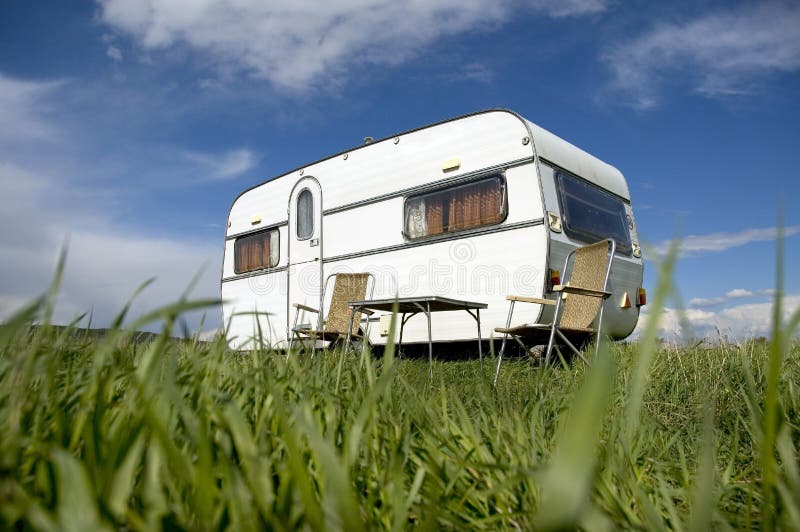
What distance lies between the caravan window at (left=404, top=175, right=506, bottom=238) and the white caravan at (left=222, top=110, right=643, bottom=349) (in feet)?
0.04

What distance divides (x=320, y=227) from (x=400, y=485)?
6.62m

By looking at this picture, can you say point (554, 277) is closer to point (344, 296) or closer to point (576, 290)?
point (576, 290)

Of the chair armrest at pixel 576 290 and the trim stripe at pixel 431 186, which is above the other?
the trim stripe at pixel 431 186

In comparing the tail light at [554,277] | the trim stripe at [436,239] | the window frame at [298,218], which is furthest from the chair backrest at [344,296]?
the tail light at [554,277]

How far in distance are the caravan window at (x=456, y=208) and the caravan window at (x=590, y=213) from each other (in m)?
0.63

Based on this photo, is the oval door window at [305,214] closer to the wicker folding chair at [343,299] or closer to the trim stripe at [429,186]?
the trim stripe at [429,186]

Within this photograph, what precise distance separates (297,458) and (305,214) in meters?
7.24

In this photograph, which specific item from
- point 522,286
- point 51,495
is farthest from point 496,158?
point 51,495

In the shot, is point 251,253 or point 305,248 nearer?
point 305,248

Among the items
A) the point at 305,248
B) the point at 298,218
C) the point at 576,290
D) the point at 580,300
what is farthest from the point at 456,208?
the point at 298,218

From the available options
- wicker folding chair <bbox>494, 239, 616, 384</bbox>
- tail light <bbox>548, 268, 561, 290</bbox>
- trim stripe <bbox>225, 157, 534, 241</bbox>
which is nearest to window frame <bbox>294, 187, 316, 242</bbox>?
trim stripe <bbox>225, 157, 534, 241</bbox>

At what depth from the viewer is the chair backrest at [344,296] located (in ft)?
22.9

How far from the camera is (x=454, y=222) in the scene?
6.36 meters

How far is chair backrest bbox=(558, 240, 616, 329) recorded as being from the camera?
5350 millimetres
